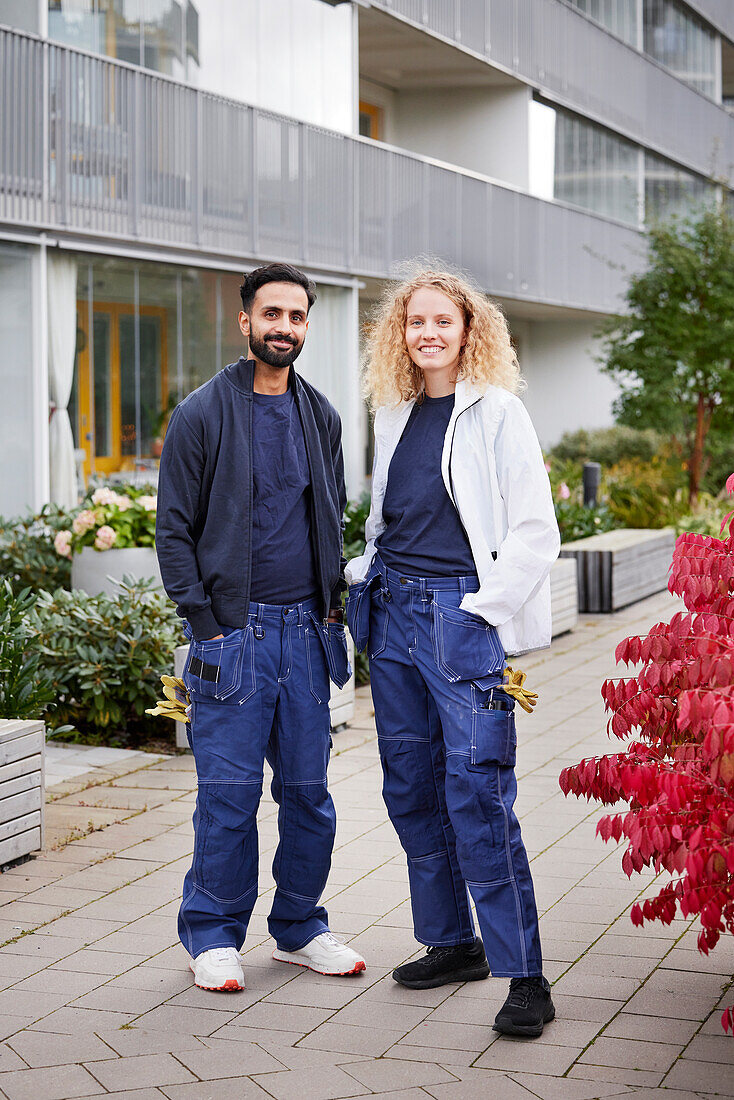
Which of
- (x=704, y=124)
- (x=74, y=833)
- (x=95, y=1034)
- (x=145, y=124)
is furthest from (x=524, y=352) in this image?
(x=95, y=1034)

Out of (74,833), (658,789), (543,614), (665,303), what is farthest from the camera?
(665,303)

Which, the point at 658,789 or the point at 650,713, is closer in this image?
the point at 658,789

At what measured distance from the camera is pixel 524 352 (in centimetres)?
2775

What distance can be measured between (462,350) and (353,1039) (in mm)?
1885

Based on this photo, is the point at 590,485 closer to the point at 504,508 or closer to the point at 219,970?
the point at 504,508

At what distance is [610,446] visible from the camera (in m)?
24.2

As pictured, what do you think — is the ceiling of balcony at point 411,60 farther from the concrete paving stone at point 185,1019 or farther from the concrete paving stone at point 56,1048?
the concrete paving stone at point 56,1048

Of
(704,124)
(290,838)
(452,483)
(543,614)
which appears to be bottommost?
(290,838)

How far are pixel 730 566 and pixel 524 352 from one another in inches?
961

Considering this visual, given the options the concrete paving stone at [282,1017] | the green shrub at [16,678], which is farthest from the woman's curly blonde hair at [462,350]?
the green shrub at [16,678]

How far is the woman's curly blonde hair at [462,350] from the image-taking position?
12.9 feet

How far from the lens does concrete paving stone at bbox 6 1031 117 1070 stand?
11.8ft

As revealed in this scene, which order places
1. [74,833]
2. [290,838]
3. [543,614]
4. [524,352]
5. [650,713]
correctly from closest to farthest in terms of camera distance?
[650,713] < [543,614] < [290,838] < [74,833] < [524,352]

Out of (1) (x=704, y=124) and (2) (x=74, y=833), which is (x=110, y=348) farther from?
(1) (x=704, y=124)
